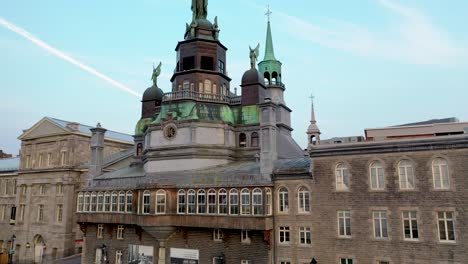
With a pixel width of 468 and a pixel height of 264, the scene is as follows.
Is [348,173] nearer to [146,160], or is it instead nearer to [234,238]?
[234,238]

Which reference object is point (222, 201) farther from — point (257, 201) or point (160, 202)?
point (160, 202)

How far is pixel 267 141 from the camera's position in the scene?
36562 millimetres

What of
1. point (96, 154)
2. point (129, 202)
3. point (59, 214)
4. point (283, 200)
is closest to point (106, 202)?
point (129, 202)

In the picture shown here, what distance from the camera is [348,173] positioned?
104 feet

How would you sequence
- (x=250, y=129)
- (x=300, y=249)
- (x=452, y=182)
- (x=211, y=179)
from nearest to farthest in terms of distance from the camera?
(x=452, y=182) → (x=300, y=249) → (x=211, y=179) → (x=250, y=129)

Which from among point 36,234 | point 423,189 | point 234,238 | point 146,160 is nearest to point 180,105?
point 146,160

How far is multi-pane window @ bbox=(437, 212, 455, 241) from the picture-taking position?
27163 millimetres

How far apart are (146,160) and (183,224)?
12.2 meters

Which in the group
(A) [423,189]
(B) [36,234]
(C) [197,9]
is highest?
(C) [197,9]

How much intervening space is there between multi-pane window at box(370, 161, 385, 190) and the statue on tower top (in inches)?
1346

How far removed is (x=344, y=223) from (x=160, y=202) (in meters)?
18.7

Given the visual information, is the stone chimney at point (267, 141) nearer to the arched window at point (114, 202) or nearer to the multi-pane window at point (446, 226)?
the multi-pane window at point (446, 226)

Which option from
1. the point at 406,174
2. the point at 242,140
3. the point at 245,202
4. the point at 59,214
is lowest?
the point at 59,214

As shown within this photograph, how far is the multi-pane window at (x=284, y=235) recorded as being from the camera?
3362cm
